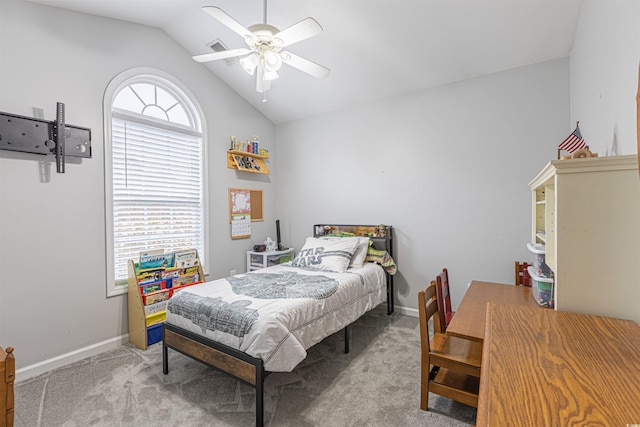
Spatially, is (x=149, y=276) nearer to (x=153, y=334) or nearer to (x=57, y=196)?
(x=153, y=334)

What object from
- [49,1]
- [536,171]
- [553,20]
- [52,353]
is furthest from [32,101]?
[536,171]

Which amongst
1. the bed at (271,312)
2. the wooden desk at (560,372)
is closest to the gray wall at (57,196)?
the bed at (271,312)

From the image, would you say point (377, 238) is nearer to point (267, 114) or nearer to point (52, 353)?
point (267, 114)

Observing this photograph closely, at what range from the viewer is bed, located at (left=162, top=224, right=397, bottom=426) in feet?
5.98

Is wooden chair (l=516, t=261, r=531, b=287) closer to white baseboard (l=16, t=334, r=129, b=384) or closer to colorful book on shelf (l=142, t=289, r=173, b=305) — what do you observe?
colorful book on shelf (l=142, t=289, r=173, b=305)

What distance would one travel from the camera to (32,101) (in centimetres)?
238

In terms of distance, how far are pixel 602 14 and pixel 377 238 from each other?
8.43 feet

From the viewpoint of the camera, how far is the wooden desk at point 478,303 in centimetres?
154

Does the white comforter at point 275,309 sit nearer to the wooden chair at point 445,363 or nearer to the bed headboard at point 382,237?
the bed headboard at point 382,237

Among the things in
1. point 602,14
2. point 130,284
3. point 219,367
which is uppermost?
point 602,14

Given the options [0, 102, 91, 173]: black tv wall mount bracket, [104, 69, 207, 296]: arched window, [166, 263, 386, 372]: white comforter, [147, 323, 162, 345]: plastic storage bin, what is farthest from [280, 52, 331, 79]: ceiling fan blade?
[147, 323, 162, 345]: plastic storage bin

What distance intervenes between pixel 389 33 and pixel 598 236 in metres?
2.45

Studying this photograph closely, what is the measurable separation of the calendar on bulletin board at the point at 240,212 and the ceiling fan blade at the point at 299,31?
2362 millimetres

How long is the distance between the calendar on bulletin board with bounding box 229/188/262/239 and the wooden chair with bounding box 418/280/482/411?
2.83 m
